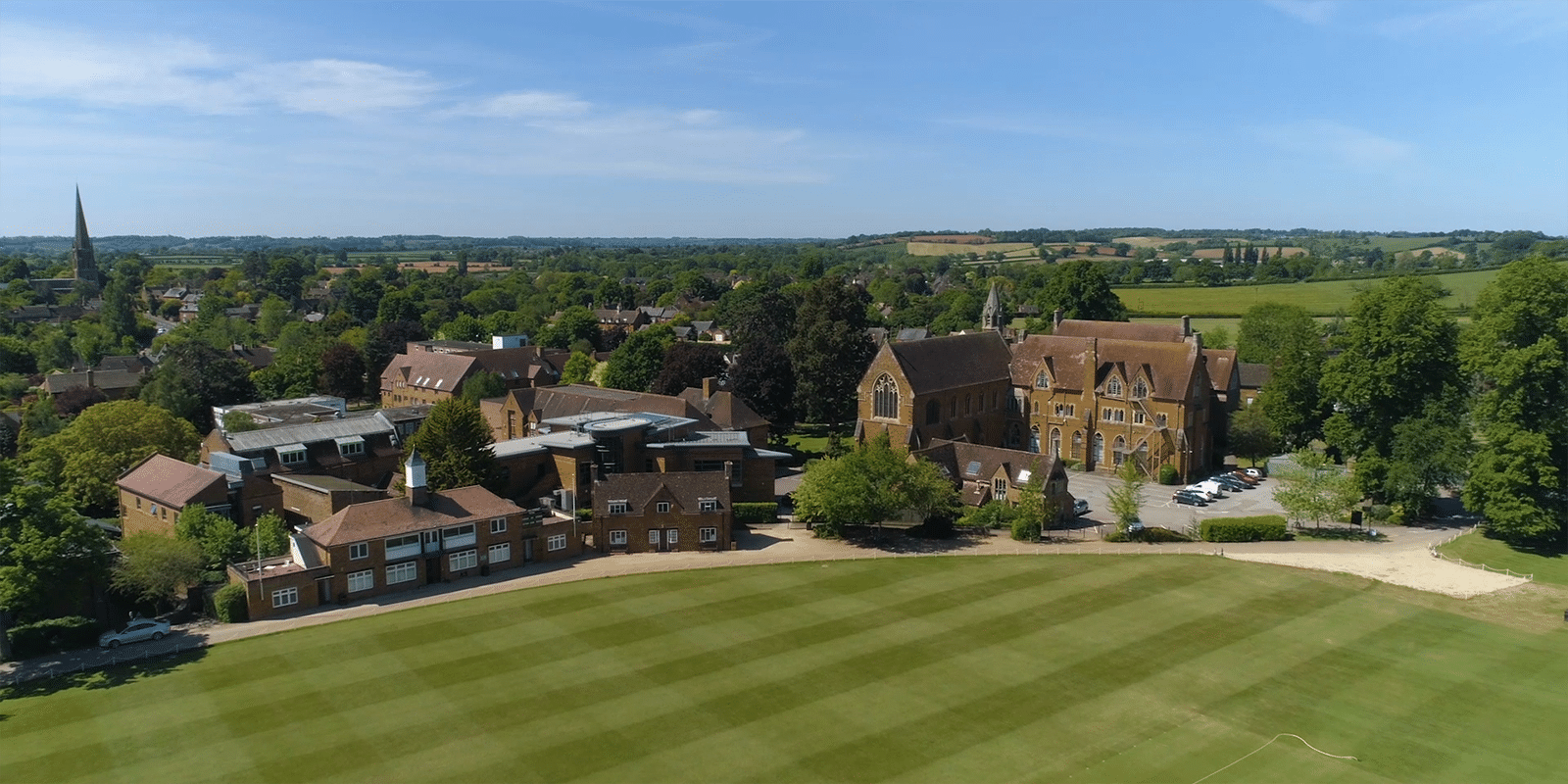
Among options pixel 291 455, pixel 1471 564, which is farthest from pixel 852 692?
pixel 291 455

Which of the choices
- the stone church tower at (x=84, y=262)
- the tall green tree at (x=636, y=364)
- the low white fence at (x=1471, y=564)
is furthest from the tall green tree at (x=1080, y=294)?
the stone church tower at (x=84, y=262)

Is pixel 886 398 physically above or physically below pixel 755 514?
above

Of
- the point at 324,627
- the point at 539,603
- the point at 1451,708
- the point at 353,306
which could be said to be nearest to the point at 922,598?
the point at 539,603

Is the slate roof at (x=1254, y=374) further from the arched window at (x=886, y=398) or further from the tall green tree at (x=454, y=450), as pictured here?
the tall green tree at (x=454, y=450)

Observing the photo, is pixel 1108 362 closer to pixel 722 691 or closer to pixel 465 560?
pixel 465 560

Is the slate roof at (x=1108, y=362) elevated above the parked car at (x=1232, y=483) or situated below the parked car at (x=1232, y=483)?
above

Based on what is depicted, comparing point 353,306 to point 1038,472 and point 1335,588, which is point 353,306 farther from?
point 1335,588
